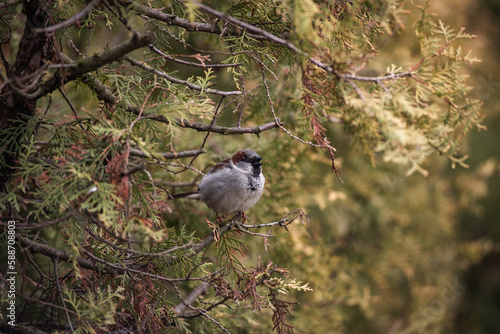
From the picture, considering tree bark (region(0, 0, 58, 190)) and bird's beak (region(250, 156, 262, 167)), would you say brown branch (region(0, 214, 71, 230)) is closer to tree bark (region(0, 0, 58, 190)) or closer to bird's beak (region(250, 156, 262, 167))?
tree bark (region(0, 0, 58, 190))

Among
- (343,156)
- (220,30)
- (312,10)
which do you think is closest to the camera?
(312,10)

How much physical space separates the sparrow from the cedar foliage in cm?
35

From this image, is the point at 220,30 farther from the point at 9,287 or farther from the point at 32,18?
the point at 9,287

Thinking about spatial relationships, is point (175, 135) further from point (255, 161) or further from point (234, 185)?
point (255, 161)

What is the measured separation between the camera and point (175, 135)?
2.31m

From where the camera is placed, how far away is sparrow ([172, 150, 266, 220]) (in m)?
3.53

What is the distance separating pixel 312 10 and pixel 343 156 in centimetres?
466

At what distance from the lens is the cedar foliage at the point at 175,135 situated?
7.02 ft

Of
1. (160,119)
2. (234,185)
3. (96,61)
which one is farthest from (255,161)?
(96,61)

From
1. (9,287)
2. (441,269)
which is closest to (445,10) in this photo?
(441,269)

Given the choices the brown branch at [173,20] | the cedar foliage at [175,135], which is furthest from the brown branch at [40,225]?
the brown branch at [173,20]

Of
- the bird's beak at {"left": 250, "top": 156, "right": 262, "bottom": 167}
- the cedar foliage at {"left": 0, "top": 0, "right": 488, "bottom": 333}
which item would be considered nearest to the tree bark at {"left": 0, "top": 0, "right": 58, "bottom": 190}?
the cedar foliage at {"left": 0, "top": 0, "right": 488, "bottom": 333}

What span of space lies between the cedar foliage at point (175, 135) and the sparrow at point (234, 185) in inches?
13.7

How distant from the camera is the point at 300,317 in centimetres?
471
